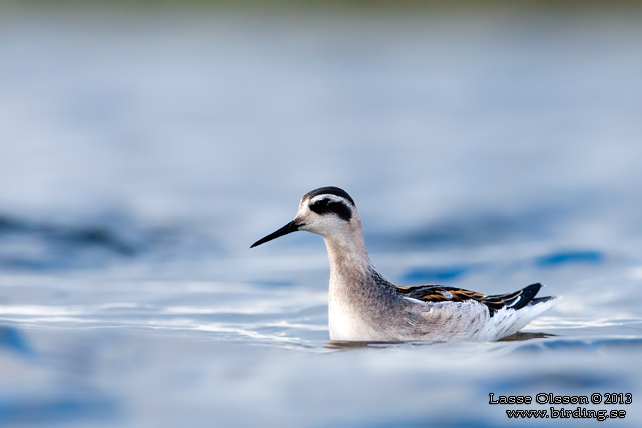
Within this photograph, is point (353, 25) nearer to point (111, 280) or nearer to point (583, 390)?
point (111, 280)

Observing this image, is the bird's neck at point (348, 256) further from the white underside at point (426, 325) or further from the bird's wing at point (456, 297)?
the bird's wing at point (456, 297)

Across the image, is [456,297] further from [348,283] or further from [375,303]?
[348,283]

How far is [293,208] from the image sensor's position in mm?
16234

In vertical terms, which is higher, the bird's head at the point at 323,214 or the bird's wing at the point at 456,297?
the bird's head at the point at 323,214

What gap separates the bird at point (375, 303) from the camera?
8.76 metres

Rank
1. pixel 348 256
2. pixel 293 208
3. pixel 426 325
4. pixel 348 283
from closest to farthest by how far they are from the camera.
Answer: pixel 426 325 < pixel 348 283 < pixel 348 256 < pixel 293 208

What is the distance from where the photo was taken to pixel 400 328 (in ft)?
28.7

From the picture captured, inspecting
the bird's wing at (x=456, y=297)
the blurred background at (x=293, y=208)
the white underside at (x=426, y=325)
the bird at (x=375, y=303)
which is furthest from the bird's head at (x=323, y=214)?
the blurred background at (x=293, y=208)

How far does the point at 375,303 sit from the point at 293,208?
7507 millimetres

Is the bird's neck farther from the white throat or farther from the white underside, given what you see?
the white underside

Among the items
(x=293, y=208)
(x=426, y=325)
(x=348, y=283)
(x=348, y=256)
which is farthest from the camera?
(x=293, y=208)

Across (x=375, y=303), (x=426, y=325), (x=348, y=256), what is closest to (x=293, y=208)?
(x=348, y=256)

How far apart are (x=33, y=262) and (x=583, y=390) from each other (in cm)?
808

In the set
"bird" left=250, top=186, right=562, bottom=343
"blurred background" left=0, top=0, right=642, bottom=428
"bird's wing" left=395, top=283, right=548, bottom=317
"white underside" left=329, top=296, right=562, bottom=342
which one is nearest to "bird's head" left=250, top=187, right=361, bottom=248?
"bird" left=250, top=186, right=562, bottom=343
